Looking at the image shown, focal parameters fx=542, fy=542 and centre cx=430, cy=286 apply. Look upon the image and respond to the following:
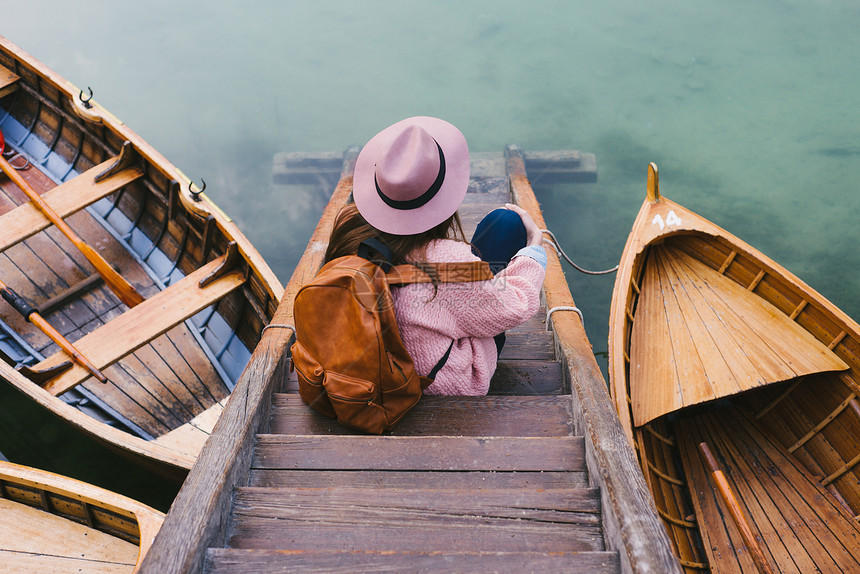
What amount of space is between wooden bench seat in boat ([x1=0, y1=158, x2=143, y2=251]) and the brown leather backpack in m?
2.71

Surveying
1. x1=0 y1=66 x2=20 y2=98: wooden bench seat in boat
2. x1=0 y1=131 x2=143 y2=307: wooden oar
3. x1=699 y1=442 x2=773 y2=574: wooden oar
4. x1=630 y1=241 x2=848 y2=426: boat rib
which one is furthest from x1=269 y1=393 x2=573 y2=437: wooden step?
x1=0 y1=66 x2=20 y2=98: wooden bench seat in boat

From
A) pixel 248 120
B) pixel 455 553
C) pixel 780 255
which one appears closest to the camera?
pixel 455 553

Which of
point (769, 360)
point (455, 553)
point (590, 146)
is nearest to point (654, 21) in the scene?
point (590, 146)

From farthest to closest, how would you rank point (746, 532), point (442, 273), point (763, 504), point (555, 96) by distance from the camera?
point (555, 96) < point (763, 504) < point (746, 532) < point (442, 273)

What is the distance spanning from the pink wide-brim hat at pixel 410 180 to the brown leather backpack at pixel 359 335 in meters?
0.11

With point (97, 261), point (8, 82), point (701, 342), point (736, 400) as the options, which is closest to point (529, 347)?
point (701, 342)

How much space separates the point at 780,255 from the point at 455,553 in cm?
537

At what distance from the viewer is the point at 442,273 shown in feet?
5.09

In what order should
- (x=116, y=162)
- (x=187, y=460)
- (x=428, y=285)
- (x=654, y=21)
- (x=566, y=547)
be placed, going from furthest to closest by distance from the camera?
1. (x=654, y=21)
2. (x=116, y=162)
3. (x=187, y=460)
4. (x=428, y=285)
5. (x=566, y=547)

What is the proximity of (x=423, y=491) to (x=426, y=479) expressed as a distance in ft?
0.34

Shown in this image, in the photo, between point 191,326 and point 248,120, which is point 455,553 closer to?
point 191,326

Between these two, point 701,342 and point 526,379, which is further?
point 701,342

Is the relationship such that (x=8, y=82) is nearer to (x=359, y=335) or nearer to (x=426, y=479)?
(x=359, y=335)

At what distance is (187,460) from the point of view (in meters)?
2.45
